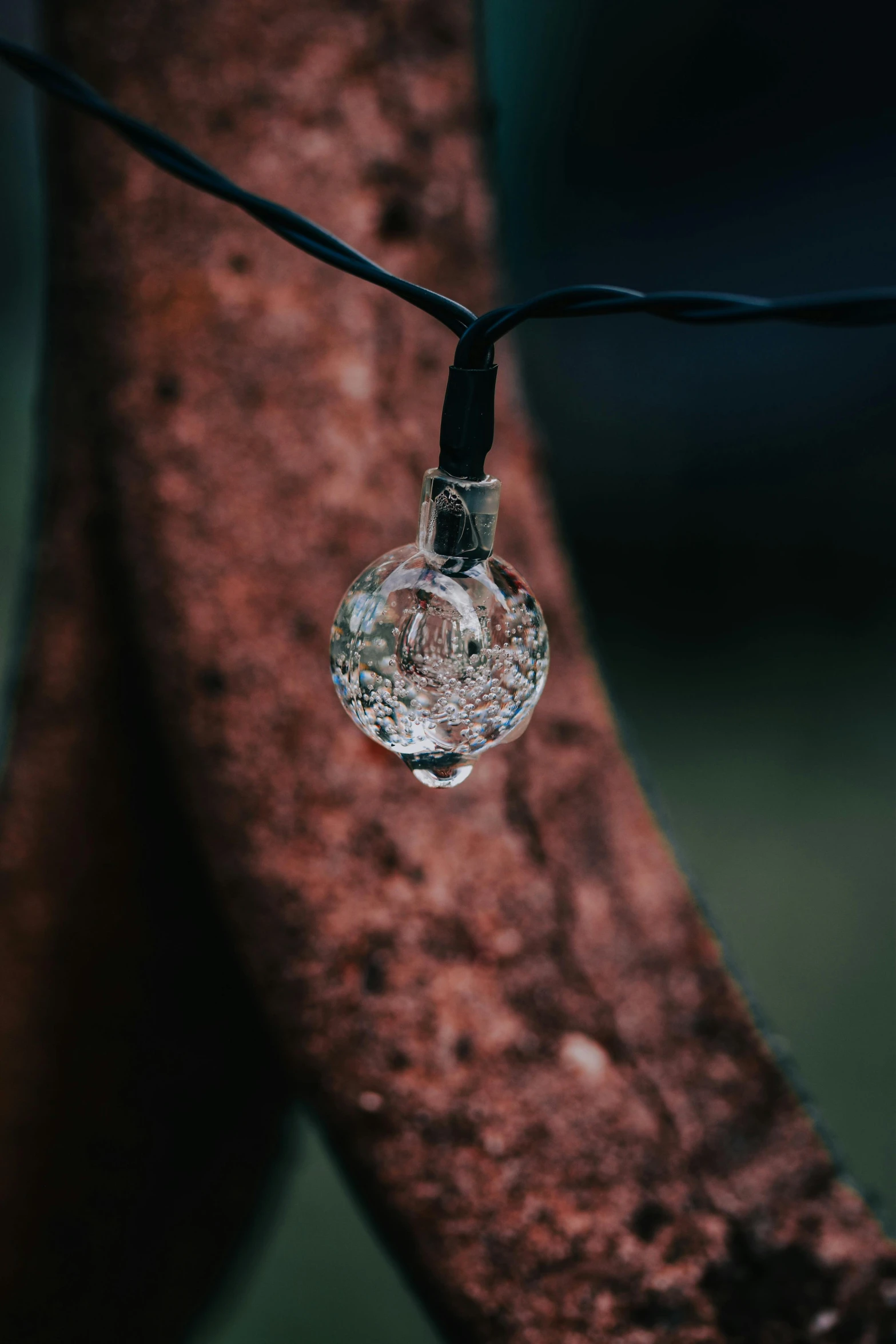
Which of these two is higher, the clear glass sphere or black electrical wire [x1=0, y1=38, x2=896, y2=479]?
black electrical wire [x1=0, y1=38, x2=896, y2=479]

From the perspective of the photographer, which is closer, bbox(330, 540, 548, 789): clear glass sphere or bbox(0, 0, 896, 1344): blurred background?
bbox(330, 540, 548, 789): clear glass sphere

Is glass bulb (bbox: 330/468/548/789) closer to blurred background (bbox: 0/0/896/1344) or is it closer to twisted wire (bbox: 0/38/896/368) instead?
twisted wire (bbox: 0/38/896/368)

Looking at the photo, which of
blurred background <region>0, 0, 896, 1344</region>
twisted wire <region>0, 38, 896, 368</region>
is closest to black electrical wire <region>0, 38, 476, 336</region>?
twisted wire <region>0, 38, 896, 368</region>

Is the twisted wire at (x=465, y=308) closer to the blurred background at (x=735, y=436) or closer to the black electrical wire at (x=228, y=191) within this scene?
the black electrical wire at (x=228, y=191)

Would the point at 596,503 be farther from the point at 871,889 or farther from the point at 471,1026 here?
the point at 471,1026

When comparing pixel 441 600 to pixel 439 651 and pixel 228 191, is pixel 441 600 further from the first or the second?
pixel 228 191

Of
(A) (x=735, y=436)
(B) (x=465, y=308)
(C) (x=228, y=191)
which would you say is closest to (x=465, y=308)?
(B) (x=465, y=308)
